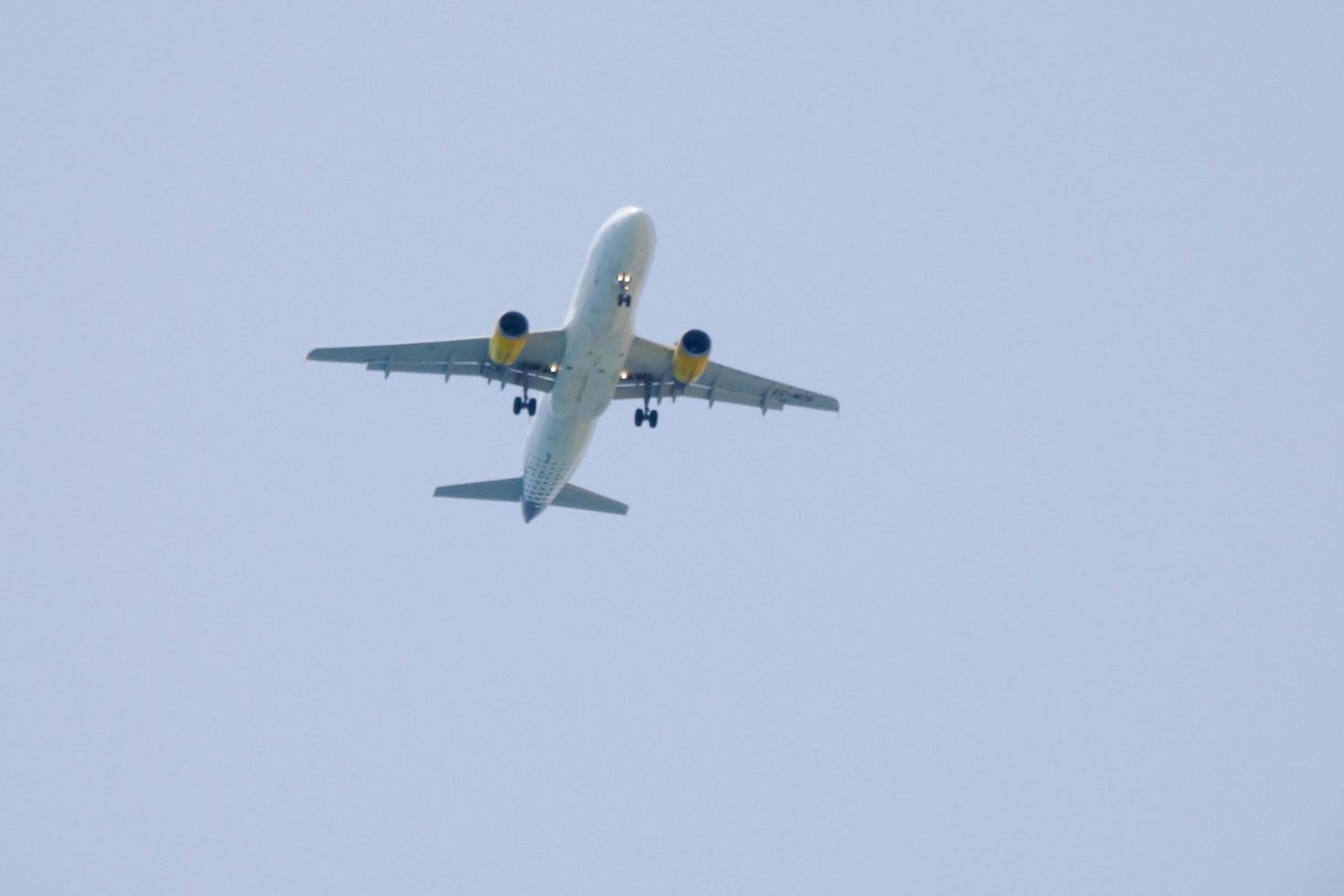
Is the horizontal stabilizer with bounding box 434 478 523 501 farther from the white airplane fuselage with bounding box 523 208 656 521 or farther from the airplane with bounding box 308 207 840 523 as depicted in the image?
the white airplane fuselage with bounding box 523 208 656 521

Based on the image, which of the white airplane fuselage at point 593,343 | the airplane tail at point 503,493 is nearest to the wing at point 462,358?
the white airplane fuselage at point 593,343

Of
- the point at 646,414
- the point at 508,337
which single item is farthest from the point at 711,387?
the point at 508,337

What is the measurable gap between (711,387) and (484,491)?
7.10 metres

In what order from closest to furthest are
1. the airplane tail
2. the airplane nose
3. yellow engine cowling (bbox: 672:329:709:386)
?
the airplane nose → yellow engine cowling (bbox: 672:329:709:386) → the airplane tail

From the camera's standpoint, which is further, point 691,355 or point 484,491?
point 484,491

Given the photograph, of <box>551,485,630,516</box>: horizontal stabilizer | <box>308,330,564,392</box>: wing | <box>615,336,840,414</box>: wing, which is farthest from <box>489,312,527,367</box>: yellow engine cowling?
<box>551,485,630,516</box>: horizontal stabilizer

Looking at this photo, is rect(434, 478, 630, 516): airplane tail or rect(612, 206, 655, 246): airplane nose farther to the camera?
rect(434, 478, 630, 516): airplane tail

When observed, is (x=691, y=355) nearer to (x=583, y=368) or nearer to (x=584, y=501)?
(x=583, y=368)

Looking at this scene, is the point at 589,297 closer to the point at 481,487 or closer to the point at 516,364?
the point at 516,364

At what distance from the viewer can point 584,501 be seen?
3962 centimetres

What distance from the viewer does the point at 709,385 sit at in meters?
36.6

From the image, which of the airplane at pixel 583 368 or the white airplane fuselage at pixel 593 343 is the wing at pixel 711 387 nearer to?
the airplane at pixel 583 368

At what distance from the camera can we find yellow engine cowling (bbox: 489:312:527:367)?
3152 cm

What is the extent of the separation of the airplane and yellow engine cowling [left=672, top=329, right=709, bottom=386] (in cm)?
2
